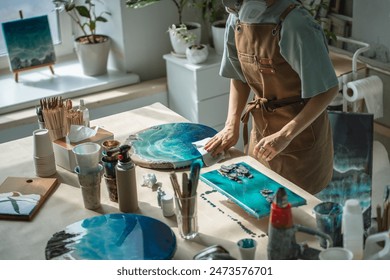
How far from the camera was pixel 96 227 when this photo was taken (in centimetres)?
193

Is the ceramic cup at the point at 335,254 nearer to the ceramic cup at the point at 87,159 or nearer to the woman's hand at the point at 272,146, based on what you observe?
the woman's hand at the point at 272,146

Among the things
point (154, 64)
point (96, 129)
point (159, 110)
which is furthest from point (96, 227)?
point (154, 64)

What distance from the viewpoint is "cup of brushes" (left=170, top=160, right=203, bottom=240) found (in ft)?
5.99

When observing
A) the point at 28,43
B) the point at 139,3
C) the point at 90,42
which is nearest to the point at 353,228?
the point at 139,3

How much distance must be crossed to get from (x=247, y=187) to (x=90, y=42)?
6.51 ft

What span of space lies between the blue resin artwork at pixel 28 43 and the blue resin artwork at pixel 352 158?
1825 millimetres

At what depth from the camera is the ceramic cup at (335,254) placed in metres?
1.58

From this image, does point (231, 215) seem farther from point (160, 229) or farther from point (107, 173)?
point (107, 173)

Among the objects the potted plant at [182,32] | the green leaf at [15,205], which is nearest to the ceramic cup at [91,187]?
the green leaf at [15,205]

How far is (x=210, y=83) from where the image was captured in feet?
11.9

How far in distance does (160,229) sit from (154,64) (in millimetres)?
2142

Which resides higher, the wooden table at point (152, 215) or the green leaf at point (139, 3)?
the green leaf at point (139, 3)

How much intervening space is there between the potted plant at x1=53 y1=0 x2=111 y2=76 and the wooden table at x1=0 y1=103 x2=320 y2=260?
1417 millimetres

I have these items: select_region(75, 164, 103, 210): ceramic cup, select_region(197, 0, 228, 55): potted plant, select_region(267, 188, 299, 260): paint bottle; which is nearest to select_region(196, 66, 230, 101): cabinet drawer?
select_region(197, 0, 228, 55): potted plant
